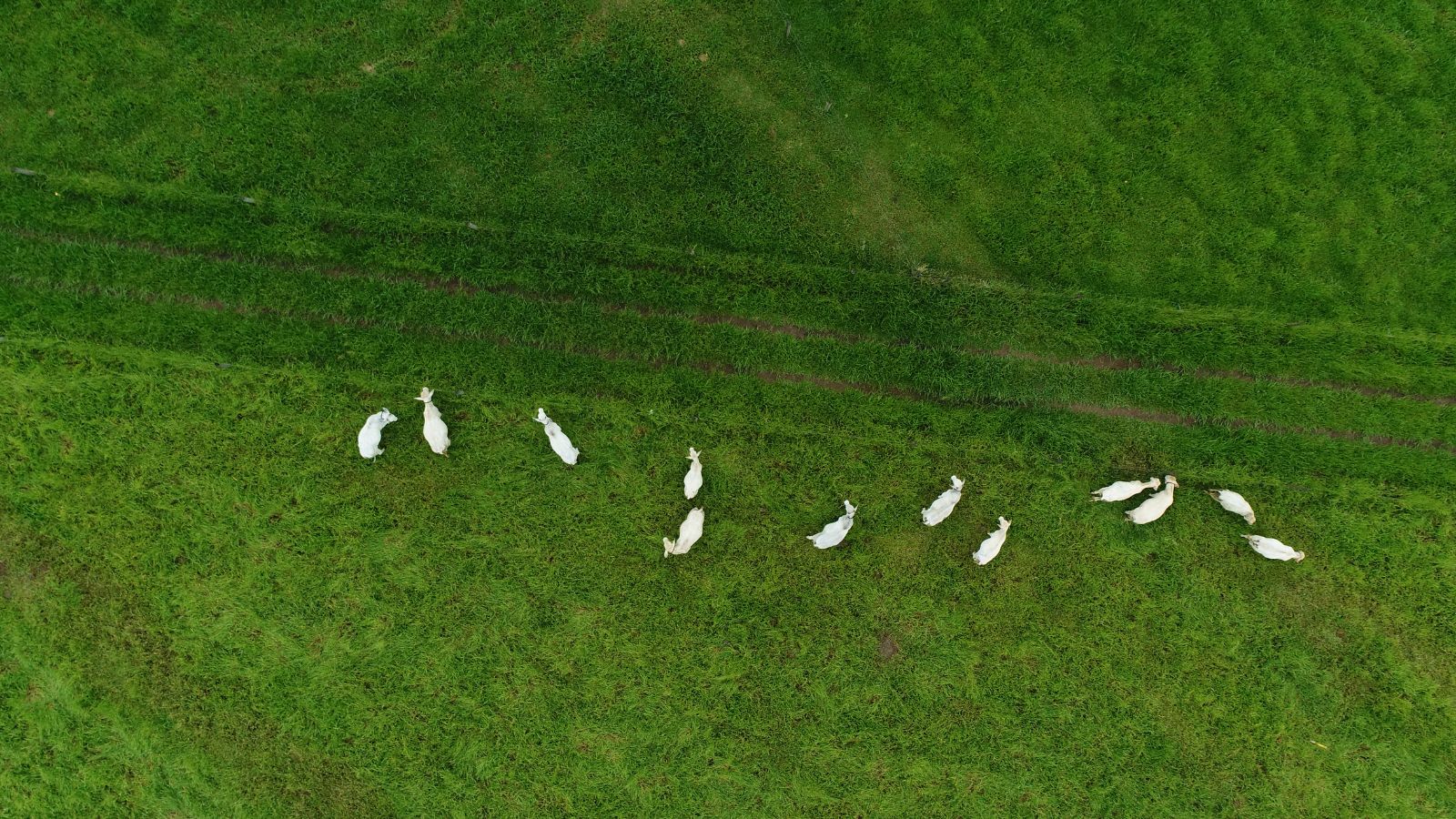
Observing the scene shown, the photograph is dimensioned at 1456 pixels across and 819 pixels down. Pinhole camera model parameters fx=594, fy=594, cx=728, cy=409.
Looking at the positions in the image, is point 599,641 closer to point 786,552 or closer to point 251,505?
point 786,552

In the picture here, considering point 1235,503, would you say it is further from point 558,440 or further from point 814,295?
point 558,440

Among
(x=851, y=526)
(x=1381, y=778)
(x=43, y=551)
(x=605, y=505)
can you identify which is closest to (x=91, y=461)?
(x=43, y=551)

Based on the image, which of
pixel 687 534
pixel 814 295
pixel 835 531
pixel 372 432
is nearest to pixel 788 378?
pixel 814 295

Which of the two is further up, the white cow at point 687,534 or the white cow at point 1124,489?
the white cow at point 1124,489

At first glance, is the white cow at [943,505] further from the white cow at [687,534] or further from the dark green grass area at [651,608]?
the white cow at [687,534]

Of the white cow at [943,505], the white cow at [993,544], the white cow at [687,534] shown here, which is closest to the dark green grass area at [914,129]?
the white cow at [943,505]

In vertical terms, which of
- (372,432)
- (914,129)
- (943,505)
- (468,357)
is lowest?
(943,505)
